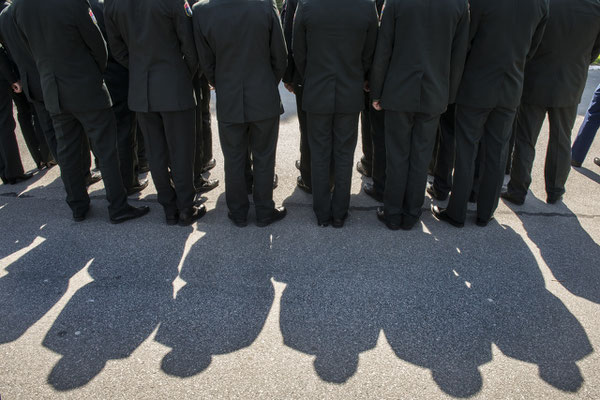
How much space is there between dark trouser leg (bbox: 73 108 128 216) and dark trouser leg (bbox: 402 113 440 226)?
102 inches

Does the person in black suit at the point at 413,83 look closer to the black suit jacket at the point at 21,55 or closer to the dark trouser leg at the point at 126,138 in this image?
the dark trouser leg at the point at 126,138

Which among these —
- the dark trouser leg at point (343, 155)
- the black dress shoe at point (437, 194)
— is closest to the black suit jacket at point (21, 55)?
the dark trouser leg at point (343, 155)

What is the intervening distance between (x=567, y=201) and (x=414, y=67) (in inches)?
92.2

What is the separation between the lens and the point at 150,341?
2.59 metres

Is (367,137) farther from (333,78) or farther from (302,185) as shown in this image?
(333,78)

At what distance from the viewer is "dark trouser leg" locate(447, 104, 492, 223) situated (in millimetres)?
3609

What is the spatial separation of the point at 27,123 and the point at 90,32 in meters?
2.19

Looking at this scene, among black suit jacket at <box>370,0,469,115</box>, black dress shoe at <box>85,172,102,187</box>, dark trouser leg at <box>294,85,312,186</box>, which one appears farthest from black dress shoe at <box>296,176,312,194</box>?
black dress shoe at <box>85,172,102,187</box>

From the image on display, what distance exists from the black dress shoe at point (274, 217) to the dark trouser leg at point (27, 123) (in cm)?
316

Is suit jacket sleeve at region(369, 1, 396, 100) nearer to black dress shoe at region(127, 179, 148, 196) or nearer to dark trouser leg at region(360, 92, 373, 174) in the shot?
dark trouser leg at region(360, 92, 373, 174)

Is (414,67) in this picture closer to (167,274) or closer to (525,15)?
(525,15)

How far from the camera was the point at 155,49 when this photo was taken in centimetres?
338

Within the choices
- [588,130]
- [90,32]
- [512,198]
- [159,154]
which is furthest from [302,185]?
[588,130]

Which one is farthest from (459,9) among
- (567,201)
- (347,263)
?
(567,201)
